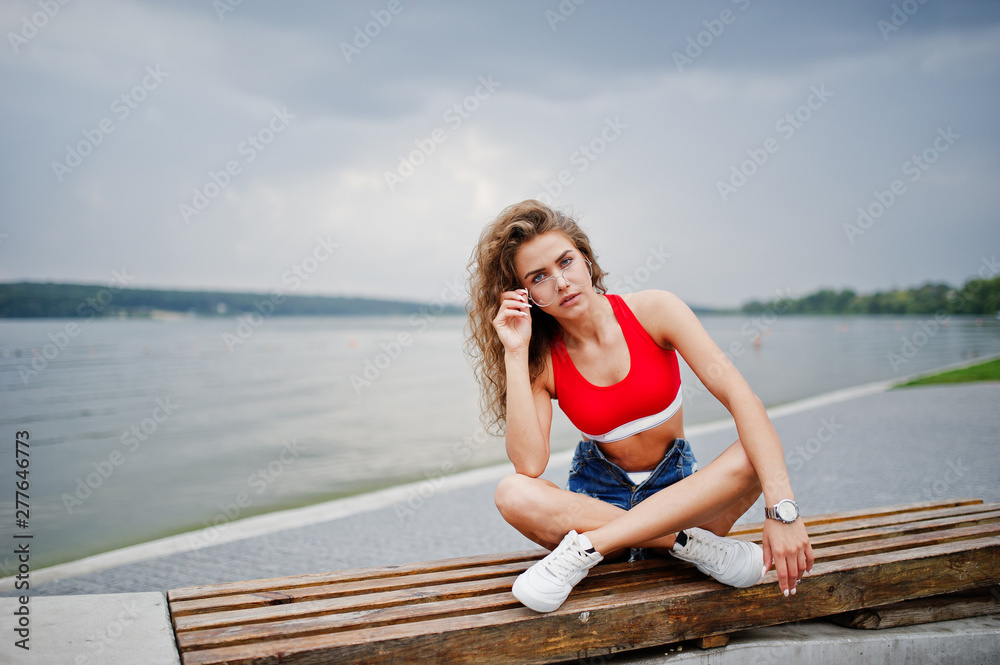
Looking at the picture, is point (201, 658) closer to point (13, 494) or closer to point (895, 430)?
point (13, 494)

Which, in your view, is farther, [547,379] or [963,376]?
[963,376]

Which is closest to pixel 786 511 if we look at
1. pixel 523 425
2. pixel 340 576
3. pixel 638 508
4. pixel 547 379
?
pixel 638 508

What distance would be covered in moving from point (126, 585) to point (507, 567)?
3.01 metres

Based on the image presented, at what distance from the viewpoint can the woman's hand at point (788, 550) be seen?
241 centimetres

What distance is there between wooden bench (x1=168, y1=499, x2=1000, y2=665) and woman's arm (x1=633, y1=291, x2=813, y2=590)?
28 cm

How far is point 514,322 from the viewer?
3096mm

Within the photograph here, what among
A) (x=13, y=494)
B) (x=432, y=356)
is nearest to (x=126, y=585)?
(x=13, y=494)

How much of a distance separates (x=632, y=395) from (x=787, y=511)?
2.64ft

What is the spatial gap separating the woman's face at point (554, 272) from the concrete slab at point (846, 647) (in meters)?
1.49

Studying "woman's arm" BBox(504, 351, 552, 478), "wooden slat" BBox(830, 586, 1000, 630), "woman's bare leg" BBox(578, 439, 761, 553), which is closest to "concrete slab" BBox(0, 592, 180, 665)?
"woman's arm" BBox(504, 351, 552, 478)

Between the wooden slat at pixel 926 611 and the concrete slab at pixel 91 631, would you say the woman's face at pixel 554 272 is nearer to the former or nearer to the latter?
the wooden slat at pixel 926 611

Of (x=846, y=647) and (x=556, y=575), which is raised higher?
(x=556, y=575)

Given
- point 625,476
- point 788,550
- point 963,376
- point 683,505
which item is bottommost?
point 788,550

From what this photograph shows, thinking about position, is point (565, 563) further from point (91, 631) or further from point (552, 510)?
point (91, 631)
